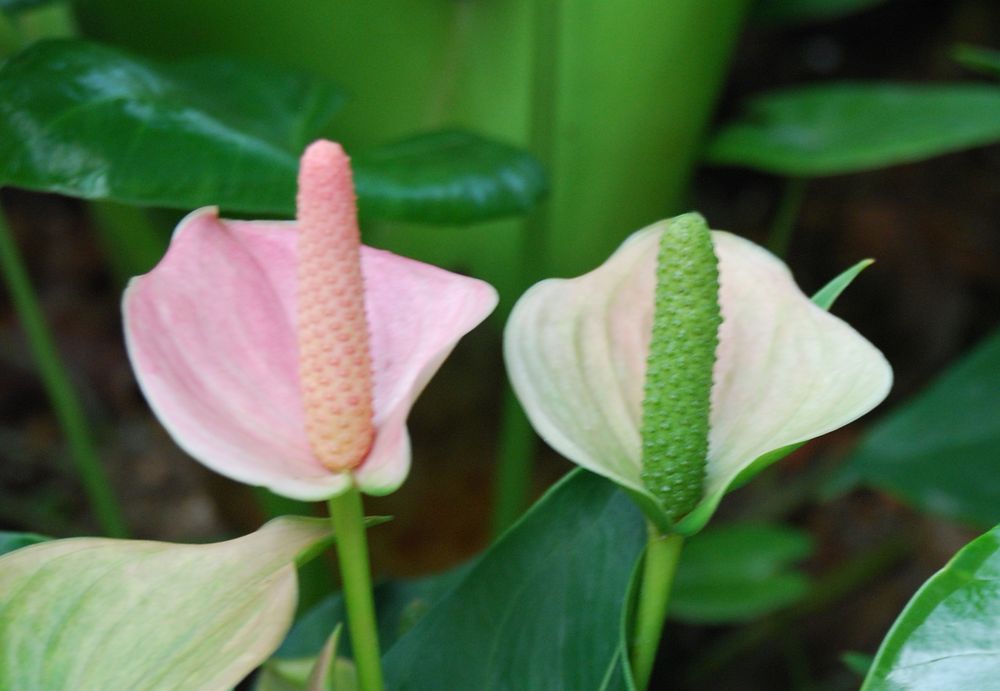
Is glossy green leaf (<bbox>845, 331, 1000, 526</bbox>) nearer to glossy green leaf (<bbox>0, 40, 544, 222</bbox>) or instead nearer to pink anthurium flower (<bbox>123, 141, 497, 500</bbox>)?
glossy green leaf (<bbox>0, 40, 544, 222</bbox>)

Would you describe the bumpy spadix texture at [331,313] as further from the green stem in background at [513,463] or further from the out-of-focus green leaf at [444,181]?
the green stem in background at [513,463]

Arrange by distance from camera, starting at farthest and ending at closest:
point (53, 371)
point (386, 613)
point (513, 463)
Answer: point (513, 463)
point (53, 371)
point (386, 613)

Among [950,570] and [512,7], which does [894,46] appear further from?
[950,570]

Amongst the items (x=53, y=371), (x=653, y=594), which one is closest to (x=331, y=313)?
(x=653, y=594)

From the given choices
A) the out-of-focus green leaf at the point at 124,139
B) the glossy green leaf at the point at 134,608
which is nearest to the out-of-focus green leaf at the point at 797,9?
the out-of-focus green leaf at the point at 124,139

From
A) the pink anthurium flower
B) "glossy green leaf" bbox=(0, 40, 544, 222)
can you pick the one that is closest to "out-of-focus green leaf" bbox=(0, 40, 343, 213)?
"glossy green leaf" bbox=(0, 40, 544, 222)

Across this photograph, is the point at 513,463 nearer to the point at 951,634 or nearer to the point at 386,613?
the point at 386,613
